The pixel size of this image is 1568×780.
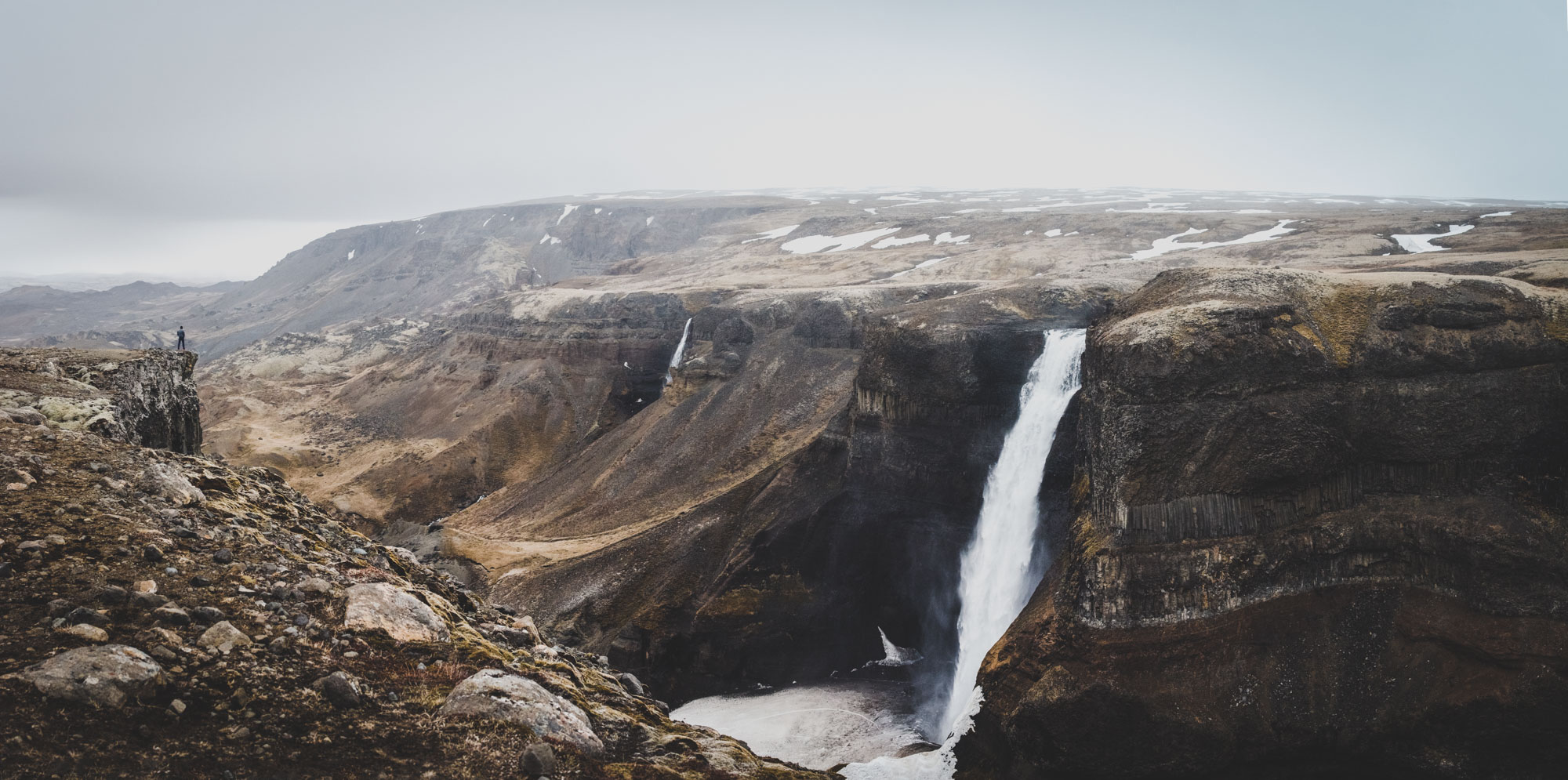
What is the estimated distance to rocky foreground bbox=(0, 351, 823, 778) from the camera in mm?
6797

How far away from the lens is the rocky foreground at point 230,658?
680cm

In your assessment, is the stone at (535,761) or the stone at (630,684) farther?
the stone at (630,684)

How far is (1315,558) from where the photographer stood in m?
19.4

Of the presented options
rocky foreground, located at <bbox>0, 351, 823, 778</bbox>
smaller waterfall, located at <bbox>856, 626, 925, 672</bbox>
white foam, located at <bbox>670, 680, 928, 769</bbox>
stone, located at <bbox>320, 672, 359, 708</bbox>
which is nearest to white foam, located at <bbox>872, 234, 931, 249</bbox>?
smaller waterfall, located at <bbox>856, 626, 925, 672</bbox>

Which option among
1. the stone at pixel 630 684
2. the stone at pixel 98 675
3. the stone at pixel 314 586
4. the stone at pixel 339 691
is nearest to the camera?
the stone at pixel 98 675

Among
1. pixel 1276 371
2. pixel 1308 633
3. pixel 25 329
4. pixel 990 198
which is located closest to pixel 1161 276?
pixel 1276 371

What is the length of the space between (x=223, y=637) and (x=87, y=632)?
1.06m

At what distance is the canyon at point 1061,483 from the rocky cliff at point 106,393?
11cm

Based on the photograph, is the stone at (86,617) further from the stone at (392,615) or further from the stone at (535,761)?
the stone at (535,761)

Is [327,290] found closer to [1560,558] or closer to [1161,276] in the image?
[1161,276]

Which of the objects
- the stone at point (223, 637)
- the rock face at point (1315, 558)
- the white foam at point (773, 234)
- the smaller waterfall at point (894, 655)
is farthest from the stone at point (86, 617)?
the white foam at point (773, 234)

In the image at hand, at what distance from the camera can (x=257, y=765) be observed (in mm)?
7074

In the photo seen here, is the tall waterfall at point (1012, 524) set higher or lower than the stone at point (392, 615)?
lower

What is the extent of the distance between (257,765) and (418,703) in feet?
5.59
